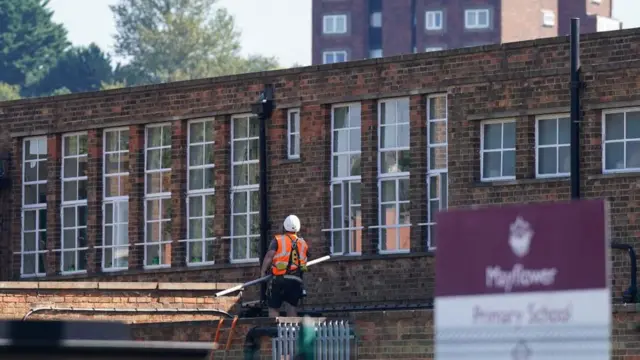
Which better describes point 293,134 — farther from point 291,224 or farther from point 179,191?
point 291,224

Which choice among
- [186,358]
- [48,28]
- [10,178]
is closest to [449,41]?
[48,28]

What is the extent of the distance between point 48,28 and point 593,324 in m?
110

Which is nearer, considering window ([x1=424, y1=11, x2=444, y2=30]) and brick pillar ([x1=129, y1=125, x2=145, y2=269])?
brick pillar ([x1=129, y1=125, x2=145, y2=269])

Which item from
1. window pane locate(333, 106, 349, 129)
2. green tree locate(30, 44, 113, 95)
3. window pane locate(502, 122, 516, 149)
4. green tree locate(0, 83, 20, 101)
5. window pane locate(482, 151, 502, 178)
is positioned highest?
green tree locate(30, 44, 113, 95)

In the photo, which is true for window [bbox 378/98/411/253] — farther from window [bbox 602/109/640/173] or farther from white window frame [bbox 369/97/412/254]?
window [bbox 602/109/640/173]

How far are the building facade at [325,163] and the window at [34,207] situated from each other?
0.03m

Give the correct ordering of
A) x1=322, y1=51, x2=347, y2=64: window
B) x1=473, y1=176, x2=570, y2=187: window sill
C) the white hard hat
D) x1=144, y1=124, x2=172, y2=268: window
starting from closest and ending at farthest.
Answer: the white hard hat, x1=473, y1=176, x2=570, y2=187: window sill, x1=144, y1=124, x2=172, y2=268: window, x1=322, y1=51, x2=347, y2=64: window

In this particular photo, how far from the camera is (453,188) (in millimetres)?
30312

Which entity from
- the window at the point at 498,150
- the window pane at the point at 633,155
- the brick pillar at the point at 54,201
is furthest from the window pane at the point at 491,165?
the brick pillar at the point at 54,201

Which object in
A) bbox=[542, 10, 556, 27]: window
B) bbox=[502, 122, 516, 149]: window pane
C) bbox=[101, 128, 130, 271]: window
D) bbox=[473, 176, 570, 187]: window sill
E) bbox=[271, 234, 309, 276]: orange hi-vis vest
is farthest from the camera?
bbox=[542, 10, 556, 27]: window

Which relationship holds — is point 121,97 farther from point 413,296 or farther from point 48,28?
point 48,28

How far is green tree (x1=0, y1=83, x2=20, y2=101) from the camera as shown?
10894 centimetres

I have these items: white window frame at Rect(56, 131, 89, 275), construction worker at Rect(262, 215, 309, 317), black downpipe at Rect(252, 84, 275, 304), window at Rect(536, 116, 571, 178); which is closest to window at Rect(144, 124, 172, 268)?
white window frame at Rect(56, 131, 89, 275)

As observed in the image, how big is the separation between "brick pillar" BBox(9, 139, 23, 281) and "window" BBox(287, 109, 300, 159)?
22.0ft
